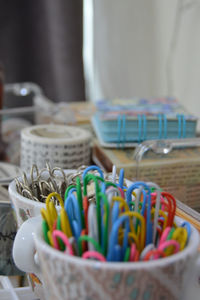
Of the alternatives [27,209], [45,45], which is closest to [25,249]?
[27,209]

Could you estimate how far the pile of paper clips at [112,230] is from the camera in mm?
205

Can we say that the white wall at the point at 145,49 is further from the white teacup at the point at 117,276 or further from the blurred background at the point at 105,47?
the white teacup at the point at 117,276

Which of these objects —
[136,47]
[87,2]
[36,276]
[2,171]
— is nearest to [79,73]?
[136,47]

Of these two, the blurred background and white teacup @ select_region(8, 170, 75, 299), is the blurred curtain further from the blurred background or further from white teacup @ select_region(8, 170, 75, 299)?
white teacup @ select_region(8, 170, 75, 299)

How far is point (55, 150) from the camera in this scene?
0.44 m

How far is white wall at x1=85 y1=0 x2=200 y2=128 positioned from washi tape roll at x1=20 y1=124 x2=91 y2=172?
38cm

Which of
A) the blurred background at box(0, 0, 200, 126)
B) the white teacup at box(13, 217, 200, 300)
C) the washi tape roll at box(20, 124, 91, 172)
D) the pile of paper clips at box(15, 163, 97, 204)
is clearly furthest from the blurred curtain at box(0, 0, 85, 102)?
the white teacup at box(13, 217, 200, 300)

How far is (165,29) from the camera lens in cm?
87

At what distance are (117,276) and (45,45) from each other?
1007 mm

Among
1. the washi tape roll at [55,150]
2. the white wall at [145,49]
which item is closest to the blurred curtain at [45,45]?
the white wall at [145,49]

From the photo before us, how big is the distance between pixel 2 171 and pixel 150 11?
630 mm

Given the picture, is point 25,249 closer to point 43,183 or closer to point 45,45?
point 43,183

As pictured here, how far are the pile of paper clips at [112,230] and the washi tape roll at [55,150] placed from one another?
7.6 inches

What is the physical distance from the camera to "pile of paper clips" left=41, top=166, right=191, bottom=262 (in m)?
0.20
